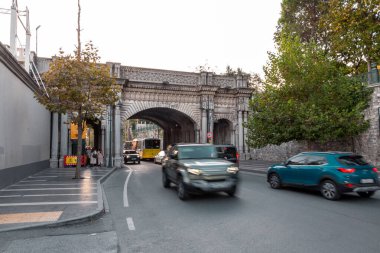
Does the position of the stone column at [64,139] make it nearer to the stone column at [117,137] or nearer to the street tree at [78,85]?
the stone column at [117,137]

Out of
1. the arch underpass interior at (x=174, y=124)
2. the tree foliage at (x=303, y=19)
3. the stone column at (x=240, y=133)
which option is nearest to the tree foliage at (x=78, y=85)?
the arch underpass interior at (x=174, y=124)

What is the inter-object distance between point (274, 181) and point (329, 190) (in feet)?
8.97

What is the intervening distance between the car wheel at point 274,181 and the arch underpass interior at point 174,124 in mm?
18543

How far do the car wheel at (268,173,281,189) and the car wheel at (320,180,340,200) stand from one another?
2.16 m

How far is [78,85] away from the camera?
15.1 meters

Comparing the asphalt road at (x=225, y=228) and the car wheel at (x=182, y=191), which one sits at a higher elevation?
the car wheel at (x=182, y=191)

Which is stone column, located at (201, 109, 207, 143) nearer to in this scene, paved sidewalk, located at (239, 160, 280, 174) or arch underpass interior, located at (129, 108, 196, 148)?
arch underpass interior, located at (129, 108, 196, 148)

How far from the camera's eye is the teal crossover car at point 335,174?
9117mm

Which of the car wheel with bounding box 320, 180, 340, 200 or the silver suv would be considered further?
the car wheel with bounding box 320, 180, 340, 200

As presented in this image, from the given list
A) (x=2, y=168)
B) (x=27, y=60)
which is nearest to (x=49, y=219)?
A: (x=2, y=168)

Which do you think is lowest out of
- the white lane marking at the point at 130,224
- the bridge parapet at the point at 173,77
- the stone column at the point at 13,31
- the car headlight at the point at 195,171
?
the white lane marking at the point at 130,224

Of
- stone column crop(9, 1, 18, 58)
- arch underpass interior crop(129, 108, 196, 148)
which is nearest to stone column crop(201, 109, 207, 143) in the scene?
arch underpass interior crop(129, 108, 196, 148)

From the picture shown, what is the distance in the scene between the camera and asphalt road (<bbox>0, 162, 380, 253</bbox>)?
5.11 meters

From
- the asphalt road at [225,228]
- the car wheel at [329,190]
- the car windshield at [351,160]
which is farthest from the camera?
the car windshield at [351,160]
